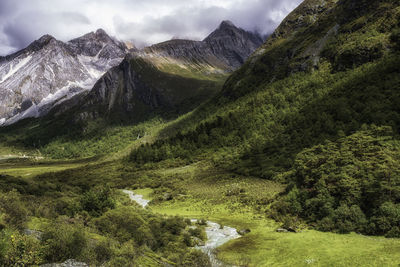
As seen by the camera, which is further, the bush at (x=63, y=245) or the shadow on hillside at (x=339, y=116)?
the shadow on hillside at (x=339, y=116)

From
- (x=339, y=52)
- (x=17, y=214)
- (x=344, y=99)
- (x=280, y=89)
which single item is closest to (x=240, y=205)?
(x=17, y=214)

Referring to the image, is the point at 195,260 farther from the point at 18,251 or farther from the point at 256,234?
the point at 256,234

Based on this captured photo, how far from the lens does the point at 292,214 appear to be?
29.3 meters

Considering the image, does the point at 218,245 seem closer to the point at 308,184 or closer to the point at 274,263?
the point at 274,263

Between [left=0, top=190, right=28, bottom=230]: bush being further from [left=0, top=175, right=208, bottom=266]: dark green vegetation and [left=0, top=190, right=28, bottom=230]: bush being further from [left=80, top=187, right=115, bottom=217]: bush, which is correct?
[left=80, top=187, right=115, bottom=217]: bush

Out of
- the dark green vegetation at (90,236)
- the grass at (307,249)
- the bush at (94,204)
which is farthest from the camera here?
the bush at (94,204)

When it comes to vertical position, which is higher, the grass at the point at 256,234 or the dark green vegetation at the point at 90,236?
the dark green vegetation at the point at 90,236

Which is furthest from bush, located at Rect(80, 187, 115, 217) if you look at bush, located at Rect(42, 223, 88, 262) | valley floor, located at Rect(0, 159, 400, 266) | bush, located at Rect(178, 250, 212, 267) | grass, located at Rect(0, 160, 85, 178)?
grass, located at Rect(0, 160, 85, 178)

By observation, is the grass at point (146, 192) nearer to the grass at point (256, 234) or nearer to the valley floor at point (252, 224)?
the grass at point (256, 234)

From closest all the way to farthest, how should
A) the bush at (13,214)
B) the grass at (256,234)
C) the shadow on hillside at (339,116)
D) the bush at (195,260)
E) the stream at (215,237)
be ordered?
the bush at (13,214), the bush at (195,260), the grass at (256,234), the stream at (215,237), the shadow on hillside at (339,116)

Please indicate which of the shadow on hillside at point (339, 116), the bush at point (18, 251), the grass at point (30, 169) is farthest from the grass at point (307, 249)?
the grass at point (30, 169)

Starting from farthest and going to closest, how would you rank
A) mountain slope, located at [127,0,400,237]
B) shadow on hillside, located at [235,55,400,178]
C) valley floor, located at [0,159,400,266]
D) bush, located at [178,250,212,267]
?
shadow on hillside, located at [235,55,400,178] < mountain slope, located at [127,0,400,237] < valley floor, located at [0,159,400,266] < bush, located at [178,250,212,267]

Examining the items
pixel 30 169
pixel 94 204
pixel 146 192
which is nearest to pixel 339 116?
pixel 146 192

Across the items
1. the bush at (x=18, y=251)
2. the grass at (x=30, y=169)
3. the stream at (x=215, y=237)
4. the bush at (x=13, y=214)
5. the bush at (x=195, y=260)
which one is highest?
the grass at (x=30, y=169)
